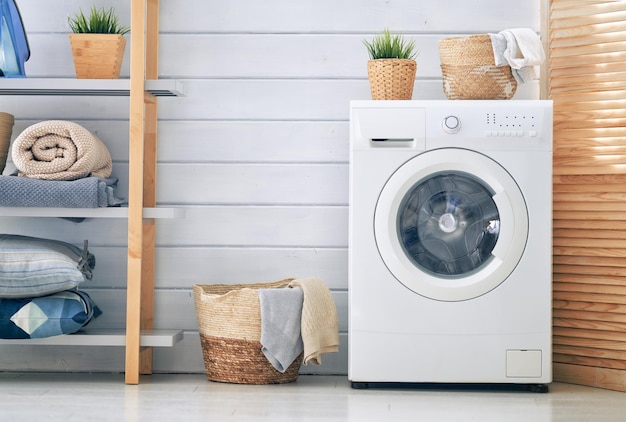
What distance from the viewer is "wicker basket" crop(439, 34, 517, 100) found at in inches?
99.8

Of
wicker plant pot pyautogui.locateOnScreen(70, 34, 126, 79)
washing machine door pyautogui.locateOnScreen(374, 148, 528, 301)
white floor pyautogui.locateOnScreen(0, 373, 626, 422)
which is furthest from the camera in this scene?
wicker plant pot pyautogui.locateOnScreen(70, 34, 126, 79)

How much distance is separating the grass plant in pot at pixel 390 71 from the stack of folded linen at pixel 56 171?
0.89m

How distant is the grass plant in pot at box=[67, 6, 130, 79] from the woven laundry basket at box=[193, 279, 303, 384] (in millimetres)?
774

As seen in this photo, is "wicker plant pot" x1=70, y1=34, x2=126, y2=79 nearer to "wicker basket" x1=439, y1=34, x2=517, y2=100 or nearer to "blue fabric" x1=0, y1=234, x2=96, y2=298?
"blue fabric" x1=0, y1=234, x2=96, y2=298

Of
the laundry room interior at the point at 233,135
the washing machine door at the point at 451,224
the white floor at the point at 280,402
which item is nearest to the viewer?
the white floor at the point at 280,402

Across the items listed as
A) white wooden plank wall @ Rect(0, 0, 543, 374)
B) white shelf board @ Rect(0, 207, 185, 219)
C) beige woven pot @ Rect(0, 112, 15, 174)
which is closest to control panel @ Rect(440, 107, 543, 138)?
white wooden plank wall @ Rect(0, 0, 543, 374)

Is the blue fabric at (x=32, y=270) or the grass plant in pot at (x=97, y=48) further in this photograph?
the grass plant in pot at (x=97, y=48)

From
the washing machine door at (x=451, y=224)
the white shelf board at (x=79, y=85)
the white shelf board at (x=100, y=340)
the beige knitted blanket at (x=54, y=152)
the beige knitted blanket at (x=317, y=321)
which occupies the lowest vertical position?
the white shelf board at (x=100, y=340)

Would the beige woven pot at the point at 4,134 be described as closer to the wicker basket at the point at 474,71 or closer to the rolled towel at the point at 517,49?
the wicker basket at the point at 474,71

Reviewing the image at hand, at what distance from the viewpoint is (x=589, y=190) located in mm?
2613

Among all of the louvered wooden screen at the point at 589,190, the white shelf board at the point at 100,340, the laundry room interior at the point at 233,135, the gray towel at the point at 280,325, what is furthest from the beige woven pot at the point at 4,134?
the louvered wooden screen at the point at 589,190

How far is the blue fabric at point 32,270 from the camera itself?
2.51 meters

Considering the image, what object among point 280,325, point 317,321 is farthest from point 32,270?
point 317,321

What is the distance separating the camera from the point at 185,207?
9.40ft
